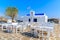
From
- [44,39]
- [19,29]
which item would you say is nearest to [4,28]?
[19,29]

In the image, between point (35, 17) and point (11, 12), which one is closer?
point (35, 17)

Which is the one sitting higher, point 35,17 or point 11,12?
point 11,12

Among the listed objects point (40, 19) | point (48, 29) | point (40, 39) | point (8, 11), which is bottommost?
point (40, 39)

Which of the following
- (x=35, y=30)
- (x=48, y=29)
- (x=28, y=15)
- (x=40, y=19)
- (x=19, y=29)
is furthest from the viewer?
(x=28, y=15)

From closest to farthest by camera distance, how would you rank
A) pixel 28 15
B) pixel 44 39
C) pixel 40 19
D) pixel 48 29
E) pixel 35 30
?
1. pixel 44 39
2. pixel 48 29
3. pixel 35 30
4. pixel 40 19
5. pixel 28 15

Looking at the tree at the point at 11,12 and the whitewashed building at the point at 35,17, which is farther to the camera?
the tree at the point at 11,12

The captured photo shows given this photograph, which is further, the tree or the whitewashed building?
the tree

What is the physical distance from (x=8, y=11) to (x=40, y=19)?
26.8 ft

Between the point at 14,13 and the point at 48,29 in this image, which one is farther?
the point at 14,13

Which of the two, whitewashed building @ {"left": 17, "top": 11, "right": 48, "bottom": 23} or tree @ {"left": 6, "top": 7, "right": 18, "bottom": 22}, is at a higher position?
tree @ {"left": 6, "top": 7, "right": 18, "bottom": 22}

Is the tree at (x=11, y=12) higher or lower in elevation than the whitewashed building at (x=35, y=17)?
higher

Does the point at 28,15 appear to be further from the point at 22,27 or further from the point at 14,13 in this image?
the point at 22,27

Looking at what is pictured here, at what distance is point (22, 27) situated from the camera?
1516 cm

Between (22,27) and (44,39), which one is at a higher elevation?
(22,27)
